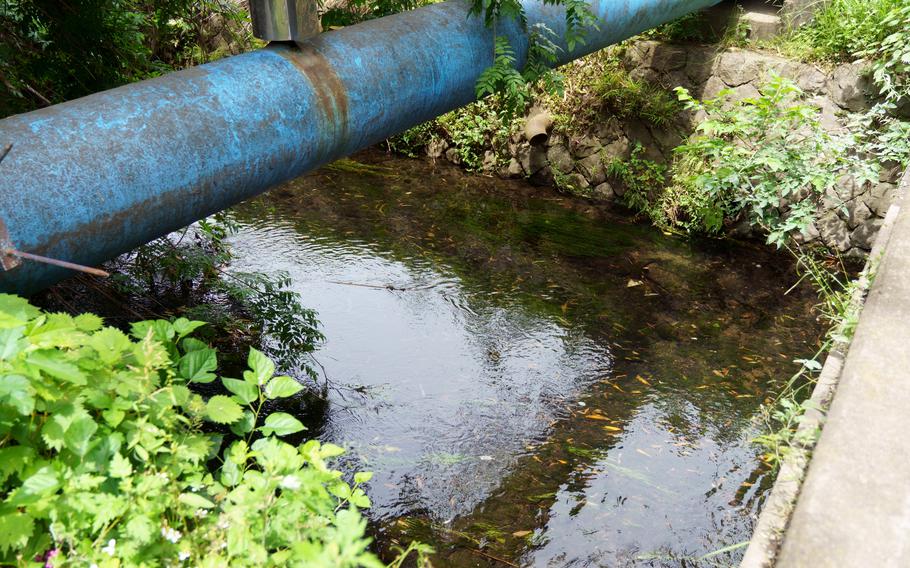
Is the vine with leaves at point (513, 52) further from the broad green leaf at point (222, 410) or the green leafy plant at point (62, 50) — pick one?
the broad green leaf at point (222, 410)

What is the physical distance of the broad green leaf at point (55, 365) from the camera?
1237 millimetres

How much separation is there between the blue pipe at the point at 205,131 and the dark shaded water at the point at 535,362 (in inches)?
60.0

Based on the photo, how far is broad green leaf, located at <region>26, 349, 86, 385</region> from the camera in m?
1.24

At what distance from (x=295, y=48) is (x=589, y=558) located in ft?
6.97

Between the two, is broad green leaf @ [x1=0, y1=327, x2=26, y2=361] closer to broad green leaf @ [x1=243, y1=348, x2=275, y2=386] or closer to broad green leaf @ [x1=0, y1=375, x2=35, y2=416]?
broad green leaf @ [x1=0, y1=375, x2=35, y2=416]

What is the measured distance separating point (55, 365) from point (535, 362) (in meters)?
3.27

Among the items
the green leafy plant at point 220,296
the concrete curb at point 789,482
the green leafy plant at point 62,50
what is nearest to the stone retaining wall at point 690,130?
the green leafy plant at point 220,296

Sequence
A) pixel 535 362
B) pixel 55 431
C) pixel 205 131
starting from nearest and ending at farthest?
1. pixel 55 431
2. pixel 205 131
3. pixel 535 362

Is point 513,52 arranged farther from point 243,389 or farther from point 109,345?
point 109,345

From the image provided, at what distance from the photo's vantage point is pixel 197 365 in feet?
5.31

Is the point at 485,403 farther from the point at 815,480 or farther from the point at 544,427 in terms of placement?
the point at 815,480

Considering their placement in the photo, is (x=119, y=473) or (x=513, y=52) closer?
(x=119, y=473)

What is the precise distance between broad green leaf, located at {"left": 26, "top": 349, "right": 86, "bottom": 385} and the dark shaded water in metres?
1.86

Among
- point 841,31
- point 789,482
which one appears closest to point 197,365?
point 789,482
